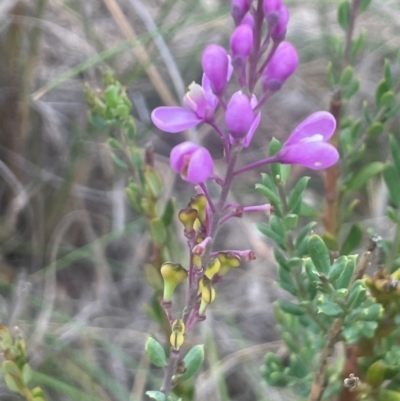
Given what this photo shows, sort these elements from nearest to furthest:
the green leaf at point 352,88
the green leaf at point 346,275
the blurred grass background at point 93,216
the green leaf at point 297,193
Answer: the green leaf at point 346,275 → the green leaf at point 297,193 → the green leaf at point 352,88 → the blurred grass background at point 93,216

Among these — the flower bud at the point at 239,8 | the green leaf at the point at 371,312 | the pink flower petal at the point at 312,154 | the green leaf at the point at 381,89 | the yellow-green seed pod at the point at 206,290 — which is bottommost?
the green leaf at the point at 371,312

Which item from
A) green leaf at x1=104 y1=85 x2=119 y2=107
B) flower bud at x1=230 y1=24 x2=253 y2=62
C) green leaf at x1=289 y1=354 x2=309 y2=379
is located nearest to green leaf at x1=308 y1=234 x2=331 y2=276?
flower bud at x1=230 y1=24 x2=253 y2=62

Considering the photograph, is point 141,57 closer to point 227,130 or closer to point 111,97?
point 111,97

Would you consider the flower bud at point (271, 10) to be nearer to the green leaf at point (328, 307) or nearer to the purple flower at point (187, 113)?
the purple flower at point (187, 113)

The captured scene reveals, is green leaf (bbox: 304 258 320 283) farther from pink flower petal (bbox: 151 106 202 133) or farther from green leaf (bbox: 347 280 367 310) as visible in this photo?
pink flower petal (bbox: 151 106 202 133)

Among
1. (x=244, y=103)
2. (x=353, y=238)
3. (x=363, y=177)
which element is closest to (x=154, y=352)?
(x=244, y=103)

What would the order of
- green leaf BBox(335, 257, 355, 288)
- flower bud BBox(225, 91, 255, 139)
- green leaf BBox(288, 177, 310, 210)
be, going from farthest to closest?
green leaf BBox(288, 177, 310, 210)
green leaf BBox(335, 257, 355, 288)
flower bud BBox(225, 91, 255, 139)

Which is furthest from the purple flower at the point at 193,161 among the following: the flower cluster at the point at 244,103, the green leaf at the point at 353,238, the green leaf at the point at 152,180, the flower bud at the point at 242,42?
the green leaf at the point at 353,238
